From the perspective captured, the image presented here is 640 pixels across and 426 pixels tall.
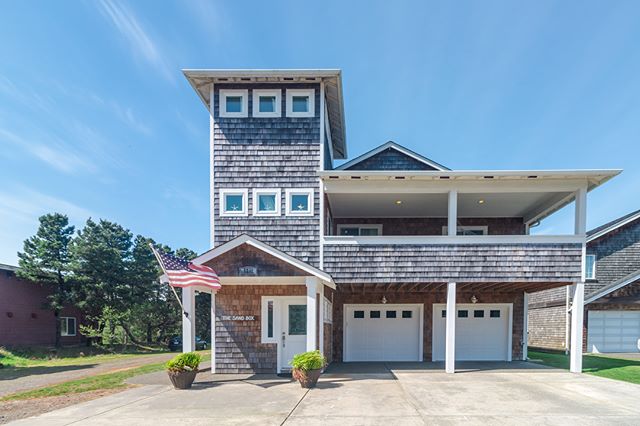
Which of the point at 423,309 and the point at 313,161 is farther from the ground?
the point at 313,161

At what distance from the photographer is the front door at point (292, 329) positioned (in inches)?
378

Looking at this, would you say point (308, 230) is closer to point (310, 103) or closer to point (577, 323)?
point (310, 103)

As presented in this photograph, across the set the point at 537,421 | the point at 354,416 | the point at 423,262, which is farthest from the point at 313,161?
the point at 537,421

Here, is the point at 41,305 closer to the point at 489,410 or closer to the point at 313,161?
the point at 313,161

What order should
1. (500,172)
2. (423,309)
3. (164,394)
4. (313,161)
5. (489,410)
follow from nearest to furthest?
(489,410) → (164,394) → (500,172) → (313,161) → (423,309)

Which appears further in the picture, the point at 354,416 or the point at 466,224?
the point at 466,224

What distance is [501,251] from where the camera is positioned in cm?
946

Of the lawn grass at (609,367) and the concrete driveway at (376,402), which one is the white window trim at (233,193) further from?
the lawn grass at (609,367)

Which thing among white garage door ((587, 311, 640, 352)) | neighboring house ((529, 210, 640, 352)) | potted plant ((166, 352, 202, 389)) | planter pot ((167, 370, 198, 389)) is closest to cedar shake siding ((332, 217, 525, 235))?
neighboring house ((529, 210, 640, 352))

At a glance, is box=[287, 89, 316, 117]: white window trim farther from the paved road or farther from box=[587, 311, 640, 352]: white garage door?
box=[587, 311, 640, 352]: white garage door

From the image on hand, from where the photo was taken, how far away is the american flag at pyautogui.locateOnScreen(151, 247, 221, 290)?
735 centimetres

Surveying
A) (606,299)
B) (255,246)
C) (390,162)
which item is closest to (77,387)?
(255,246)

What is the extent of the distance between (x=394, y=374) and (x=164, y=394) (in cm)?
584

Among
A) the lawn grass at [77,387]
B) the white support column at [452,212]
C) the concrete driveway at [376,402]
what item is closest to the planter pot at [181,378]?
the concrete driveway at [376,402]
